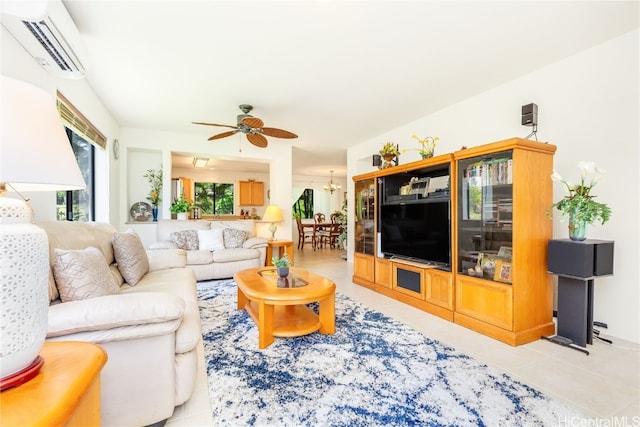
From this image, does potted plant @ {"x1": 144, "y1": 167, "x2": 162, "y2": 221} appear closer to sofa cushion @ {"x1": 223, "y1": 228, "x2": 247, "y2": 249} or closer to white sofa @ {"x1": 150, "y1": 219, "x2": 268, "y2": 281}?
white sofa @ {"x1": 150, "y1": 219, "x2": 268, "y2": 281}

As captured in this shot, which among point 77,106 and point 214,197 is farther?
point 214,197

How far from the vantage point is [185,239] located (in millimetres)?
4738

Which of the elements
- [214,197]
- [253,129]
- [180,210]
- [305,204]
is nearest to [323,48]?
[253,129]

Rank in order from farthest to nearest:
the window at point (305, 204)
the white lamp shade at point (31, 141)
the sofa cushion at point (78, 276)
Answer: the window at point (305, 204) → the sofa cushion at point (78, 276) → the white lamp shade at point (31, 141)

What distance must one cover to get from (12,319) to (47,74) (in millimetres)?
2655

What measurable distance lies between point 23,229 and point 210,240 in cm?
421

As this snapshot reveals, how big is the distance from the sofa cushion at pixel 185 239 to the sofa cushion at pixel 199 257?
264 millimetres

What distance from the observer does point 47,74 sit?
2424 mm

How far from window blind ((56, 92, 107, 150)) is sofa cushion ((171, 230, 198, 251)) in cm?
160

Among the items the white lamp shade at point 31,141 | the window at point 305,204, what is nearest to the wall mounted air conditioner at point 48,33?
the white lamp shade at point 31,141

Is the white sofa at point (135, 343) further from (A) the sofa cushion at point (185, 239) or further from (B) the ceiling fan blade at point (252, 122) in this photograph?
(A) the sofa cushion at point (185, 239)

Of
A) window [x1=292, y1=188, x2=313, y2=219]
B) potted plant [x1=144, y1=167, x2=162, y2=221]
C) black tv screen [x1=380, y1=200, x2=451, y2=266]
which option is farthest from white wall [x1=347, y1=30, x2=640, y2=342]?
window [x1=292, y1=188, x2=313, y2=219]

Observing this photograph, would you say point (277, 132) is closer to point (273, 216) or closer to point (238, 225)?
point (273, 216)

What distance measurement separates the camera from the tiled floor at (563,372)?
1586 millimetres
